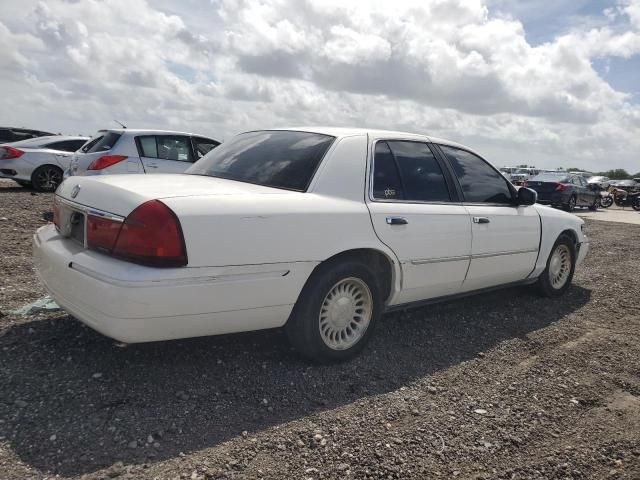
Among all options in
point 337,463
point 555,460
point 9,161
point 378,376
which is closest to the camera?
point 337,463

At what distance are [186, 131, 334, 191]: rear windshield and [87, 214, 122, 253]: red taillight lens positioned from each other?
100cm

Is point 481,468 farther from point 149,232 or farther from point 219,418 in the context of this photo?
point 149,232

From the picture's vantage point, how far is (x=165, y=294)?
2.71m

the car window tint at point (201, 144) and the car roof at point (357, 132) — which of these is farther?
the car window tint at point (201, 144)

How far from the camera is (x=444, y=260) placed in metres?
4.02

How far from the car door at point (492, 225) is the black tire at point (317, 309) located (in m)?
1.28

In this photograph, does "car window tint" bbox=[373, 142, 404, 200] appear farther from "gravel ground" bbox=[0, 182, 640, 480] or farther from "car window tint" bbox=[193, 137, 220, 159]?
"car window tint" bbox=[193, 137, 220, 159]

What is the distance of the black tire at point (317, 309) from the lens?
3260 mm

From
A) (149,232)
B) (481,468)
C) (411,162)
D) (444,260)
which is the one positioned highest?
(411,162)

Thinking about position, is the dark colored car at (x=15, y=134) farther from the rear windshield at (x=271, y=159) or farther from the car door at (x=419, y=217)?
the car door at (x=419, y=217)

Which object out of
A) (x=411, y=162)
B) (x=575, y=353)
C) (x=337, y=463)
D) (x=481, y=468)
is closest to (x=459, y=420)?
(x=481, y=468)

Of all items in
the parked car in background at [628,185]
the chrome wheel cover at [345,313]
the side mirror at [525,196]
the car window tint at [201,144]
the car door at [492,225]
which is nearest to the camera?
the chrome wheel cover at [345,313]

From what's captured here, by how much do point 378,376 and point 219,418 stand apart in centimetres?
114

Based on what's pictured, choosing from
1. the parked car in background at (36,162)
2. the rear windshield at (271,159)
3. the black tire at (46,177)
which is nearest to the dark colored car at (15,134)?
the parked car in background at (36,162)
